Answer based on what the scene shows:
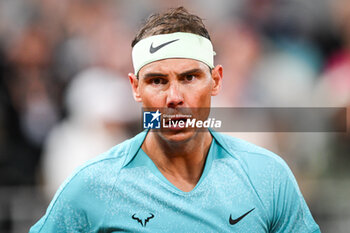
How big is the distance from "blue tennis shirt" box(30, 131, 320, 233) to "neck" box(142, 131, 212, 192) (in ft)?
0.19

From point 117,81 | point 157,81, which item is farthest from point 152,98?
point 117,81

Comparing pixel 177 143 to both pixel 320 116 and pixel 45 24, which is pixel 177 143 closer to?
pixel 320 116

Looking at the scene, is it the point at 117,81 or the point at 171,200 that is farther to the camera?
the point at 117,81

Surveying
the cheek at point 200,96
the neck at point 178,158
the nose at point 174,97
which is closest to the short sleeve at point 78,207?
the neck at point 178,158

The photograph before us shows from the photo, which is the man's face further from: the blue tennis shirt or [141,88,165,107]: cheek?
the blue tennis shirt

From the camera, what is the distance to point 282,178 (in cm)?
345

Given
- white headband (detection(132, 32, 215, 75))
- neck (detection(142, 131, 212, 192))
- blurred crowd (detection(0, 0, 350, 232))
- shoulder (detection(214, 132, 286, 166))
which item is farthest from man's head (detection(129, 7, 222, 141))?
blurred crowd (detection(0, 0, 350, 232))

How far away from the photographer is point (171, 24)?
140 inches

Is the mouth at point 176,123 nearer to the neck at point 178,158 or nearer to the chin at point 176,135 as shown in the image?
the chin at point 176,135

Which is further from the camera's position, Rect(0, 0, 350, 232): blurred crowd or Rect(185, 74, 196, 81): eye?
Rect(0, 0, 350, 232): blurred crowd

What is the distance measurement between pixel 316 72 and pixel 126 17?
2.57 meters

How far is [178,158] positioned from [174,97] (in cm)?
47

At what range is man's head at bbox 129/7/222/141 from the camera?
11.0ft

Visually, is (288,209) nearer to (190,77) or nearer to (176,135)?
(176,135)
